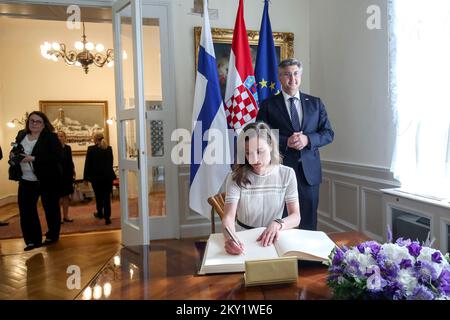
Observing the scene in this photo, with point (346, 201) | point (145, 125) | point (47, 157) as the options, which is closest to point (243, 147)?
point (145, 125)

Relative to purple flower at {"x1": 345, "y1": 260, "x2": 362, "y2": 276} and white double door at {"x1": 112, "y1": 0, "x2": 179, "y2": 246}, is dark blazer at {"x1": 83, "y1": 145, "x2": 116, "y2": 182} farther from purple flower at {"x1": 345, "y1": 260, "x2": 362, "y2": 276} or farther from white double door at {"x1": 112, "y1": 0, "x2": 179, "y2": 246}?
purple flower at {"x1": 345, "y1": 260, "x2": 362, "y2": 276}

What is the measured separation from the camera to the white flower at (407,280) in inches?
28.2

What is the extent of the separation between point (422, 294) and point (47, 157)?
3.50 m

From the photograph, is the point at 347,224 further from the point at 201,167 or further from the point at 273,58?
the point at 273,58

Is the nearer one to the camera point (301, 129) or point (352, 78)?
point (301, 129)

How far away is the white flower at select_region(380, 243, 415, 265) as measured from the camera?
0.76 metres

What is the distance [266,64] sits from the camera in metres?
3.25

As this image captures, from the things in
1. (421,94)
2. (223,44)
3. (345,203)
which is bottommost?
(345,203)

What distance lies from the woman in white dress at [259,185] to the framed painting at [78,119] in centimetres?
608

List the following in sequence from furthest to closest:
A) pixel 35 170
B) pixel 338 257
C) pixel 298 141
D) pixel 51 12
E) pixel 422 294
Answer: pixel 51 12
pixel 35 170
pixel 298 141
pixel 338 257
pixel 422 294

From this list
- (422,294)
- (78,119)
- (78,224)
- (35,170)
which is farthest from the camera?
(78,119)

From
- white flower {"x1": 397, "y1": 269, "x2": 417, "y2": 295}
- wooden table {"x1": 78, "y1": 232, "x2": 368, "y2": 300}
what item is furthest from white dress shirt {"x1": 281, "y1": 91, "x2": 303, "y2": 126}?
white flower {"x1": 397, "y1": 269, "x2": 417, "y2": 295}

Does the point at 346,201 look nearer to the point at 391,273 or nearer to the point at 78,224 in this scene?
the point at 391,273

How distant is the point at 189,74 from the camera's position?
3.60 metres
